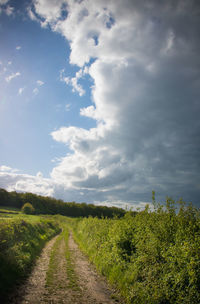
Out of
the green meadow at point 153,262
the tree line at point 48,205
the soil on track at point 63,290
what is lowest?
the tree line at point 48,205

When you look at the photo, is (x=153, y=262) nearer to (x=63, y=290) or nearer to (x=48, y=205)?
(x=63, y=290)

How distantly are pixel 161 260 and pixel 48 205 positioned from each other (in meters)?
112

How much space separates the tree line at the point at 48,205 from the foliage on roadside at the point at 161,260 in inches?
2639

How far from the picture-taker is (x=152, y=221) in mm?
8594

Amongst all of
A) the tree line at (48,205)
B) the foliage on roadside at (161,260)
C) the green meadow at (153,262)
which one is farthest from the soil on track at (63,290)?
the tree line at (48,205)

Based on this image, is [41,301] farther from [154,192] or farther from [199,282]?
[154,192]

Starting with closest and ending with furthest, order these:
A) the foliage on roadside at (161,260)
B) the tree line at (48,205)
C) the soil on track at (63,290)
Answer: the foliage on roadside at (161,260), the soil on track at (63,290), the tree line at (48,205)

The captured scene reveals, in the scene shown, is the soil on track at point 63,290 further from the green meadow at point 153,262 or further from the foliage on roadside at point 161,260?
the foliage on roadside at point 161,260

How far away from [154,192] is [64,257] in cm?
1038

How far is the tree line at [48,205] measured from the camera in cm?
8914

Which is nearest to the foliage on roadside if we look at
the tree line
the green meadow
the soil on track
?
the green meadow

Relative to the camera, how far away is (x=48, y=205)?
359 ft

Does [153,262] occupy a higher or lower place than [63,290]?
higher

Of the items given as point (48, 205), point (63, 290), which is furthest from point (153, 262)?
point (48, 205)
